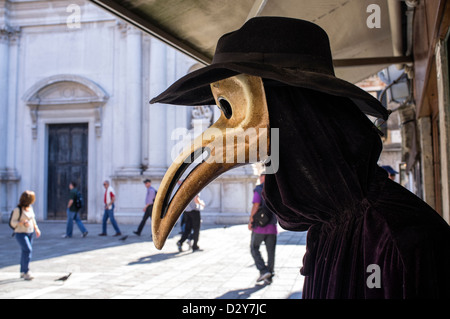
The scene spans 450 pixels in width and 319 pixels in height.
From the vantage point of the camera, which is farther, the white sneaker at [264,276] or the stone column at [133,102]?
the stone column at [133,102]

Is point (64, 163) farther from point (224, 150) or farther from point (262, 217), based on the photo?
point (224, 150)

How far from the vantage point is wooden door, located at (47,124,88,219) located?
699 inches

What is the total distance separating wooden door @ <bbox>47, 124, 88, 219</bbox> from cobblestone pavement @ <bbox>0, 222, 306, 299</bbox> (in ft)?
16.3

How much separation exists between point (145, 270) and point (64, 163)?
1107 cm

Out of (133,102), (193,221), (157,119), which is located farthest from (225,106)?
(133,102)

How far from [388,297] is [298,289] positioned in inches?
219

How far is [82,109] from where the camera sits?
17.6 meters

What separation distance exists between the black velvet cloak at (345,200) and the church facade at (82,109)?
15.3 m

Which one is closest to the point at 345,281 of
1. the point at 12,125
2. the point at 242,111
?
the point at 242,111

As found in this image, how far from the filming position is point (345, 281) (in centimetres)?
124

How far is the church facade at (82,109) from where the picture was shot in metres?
16.9

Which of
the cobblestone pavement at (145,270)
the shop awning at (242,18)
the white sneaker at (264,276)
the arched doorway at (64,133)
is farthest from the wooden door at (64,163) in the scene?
the shop awning at (242,18)

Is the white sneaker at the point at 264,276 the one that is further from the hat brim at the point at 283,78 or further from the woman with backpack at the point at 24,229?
the hat brim at the point at 283,78

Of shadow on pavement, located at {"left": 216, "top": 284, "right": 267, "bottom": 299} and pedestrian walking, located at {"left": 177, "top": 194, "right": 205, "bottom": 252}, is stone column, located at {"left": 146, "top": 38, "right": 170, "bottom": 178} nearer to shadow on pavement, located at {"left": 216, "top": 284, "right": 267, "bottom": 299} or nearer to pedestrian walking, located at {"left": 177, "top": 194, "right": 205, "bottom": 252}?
pedestrian walking, located at {"left": 177, "top": 194, "right": 205, "bottom": 252}
